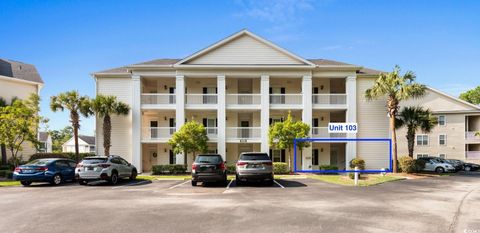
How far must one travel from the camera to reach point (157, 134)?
26.8 m

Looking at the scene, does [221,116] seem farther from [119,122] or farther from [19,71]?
[19,71]

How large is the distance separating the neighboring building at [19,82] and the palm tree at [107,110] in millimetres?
12325

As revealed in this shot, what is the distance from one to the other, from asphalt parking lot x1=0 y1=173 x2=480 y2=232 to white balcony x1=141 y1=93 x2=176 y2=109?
46.1 feet

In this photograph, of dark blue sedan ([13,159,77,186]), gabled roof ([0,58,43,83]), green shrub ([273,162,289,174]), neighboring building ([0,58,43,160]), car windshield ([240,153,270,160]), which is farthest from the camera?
gabled roof ([0,58,43,83])

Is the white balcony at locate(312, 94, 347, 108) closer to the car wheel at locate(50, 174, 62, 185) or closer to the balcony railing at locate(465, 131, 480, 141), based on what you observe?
the car wheel at locate(50, 174, 62, 185)

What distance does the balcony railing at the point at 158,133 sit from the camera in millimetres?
26636

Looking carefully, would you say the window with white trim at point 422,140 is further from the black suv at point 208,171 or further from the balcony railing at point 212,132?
the black suv at point 208,171

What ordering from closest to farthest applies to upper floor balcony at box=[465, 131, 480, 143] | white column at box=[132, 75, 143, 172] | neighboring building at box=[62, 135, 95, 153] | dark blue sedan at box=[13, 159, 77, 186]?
dark blue sedan at box=[13, 159, 77, 186], white column at box=[132, 75, 143, 172], upper floor balcony at box=[465, 131, 480, 143], neighboring building at box=[62, 135, 95, 153]

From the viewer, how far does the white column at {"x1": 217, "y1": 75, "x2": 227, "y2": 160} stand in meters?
26.4

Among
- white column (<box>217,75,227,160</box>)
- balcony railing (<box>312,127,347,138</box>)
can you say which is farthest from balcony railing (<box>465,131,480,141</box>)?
white column (<box>217,75,227,160</box>)

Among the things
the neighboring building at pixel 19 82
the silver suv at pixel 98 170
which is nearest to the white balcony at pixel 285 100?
the silver suv at pixel 98 170

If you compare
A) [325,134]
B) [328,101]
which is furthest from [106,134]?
[328,101]

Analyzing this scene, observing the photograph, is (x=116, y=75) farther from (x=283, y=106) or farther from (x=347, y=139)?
(x=347, y=139)

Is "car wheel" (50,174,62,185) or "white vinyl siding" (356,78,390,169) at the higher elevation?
"white vinyl siding" (356,78,390,169)
